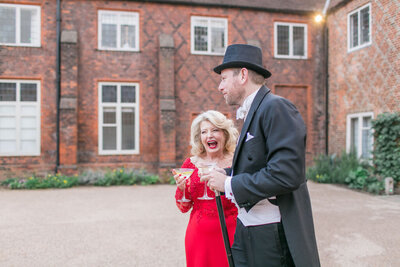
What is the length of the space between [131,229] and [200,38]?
9.40m

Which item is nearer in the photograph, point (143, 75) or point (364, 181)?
point (364, 181)

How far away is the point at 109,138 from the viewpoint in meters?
12.6

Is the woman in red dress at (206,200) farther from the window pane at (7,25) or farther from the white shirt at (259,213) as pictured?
the window pane at (7,25)

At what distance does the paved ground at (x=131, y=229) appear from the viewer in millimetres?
4461

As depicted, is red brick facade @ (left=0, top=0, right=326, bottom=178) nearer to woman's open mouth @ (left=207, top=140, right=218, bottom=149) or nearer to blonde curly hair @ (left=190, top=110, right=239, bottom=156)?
blonde curly hair @ (left=190, top=110, right=239, bottom=156)

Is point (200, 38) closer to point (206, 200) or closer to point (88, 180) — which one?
point (88, 180)

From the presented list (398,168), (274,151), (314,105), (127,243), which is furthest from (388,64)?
(274,151)

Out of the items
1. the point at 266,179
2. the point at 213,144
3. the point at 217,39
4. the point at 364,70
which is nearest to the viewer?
the point at 266,179

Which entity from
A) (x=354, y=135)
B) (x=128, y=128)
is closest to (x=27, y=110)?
(x=128, y=128)

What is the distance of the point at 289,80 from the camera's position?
13922 millimetres

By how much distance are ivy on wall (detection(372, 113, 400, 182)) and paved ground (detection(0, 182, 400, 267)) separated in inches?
50.3

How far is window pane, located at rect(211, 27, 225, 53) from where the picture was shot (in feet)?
44.0

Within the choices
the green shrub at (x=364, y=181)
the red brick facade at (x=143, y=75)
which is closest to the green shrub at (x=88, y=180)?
the red brick facade at (x=143, y=75)

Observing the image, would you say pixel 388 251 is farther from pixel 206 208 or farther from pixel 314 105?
pixel 314 105
